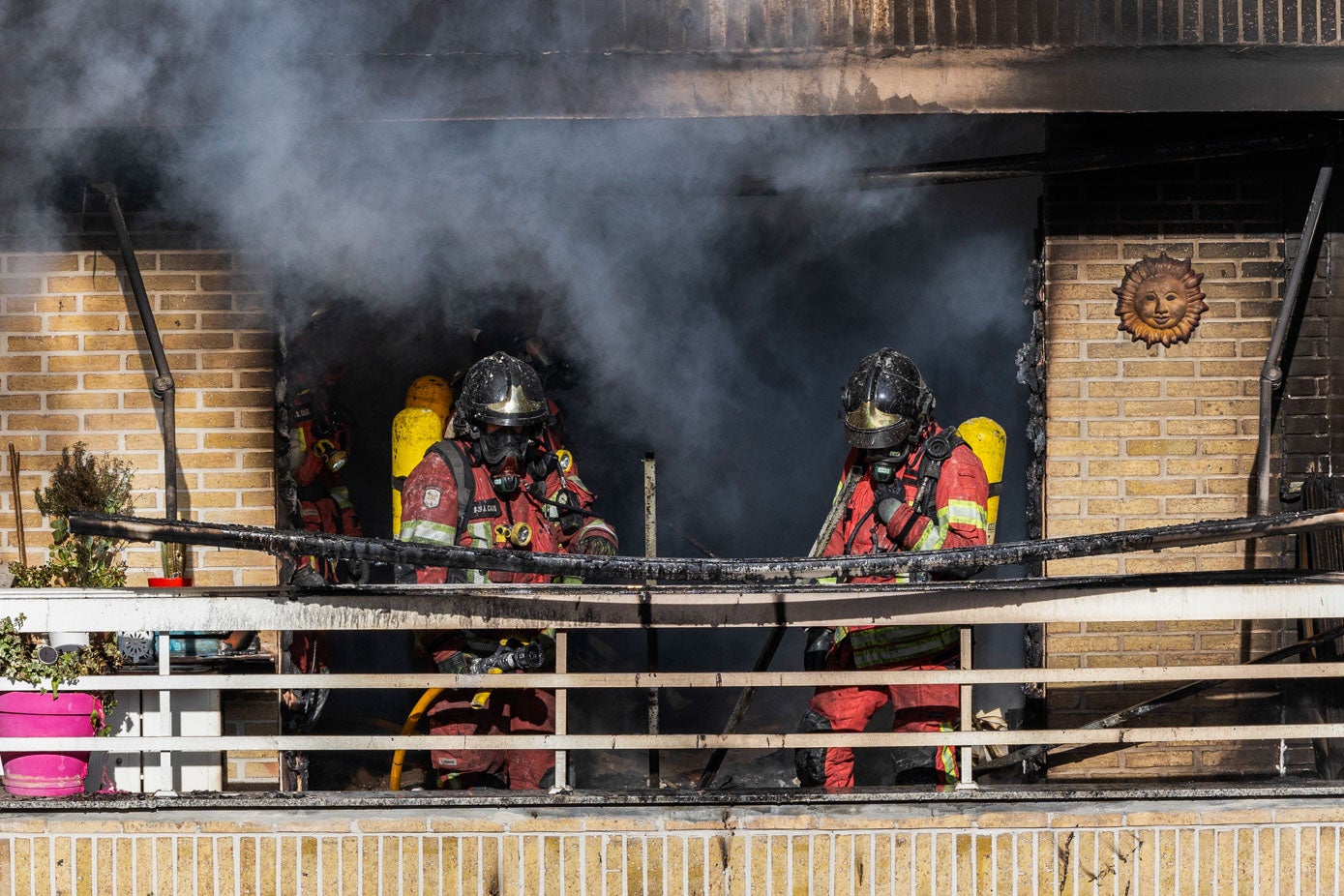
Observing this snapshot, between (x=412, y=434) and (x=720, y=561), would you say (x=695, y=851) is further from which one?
(x=412, y=434)

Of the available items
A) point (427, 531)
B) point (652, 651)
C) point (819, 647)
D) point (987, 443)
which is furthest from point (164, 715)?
point (987, 443)

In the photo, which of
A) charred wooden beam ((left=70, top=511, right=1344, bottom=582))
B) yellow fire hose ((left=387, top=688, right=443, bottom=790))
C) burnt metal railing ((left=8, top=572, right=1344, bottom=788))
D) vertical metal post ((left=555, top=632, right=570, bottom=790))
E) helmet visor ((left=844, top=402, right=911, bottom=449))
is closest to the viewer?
charred wooden beam ((left=70, top=511, right=1344, bottom=582))

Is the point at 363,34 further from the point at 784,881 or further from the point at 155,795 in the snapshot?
the point at 784,881

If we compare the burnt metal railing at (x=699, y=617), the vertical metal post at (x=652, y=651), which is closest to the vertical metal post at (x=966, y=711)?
the burnt metal railing at (x=699, y=617)

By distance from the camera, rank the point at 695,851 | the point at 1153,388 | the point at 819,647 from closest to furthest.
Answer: the point at 695,851 < the point at 819,647 < the point at 1153,388

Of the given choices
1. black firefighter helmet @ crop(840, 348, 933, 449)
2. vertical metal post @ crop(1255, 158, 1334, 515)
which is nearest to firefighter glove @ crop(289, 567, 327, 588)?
black firefighter helmet @ crop(840, 348, 933, 449)

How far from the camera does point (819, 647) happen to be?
19.5ft

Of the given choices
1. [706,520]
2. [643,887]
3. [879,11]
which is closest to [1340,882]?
[643,887]

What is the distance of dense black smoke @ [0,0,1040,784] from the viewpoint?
5.51 meters

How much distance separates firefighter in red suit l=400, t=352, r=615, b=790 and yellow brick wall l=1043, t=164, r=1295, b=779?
218 cm

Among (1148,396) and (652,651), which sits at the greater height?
(1148,396)

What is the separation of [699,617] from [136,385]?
3128 millimetres

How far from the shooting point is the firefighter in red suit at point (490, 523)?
226 inches

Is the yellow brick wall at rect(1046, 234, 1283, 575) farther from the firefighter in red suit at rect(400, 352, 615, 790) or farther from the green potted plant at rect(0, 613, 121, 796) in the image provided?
the green potted plant at rect(0, 613, 121, 796)
